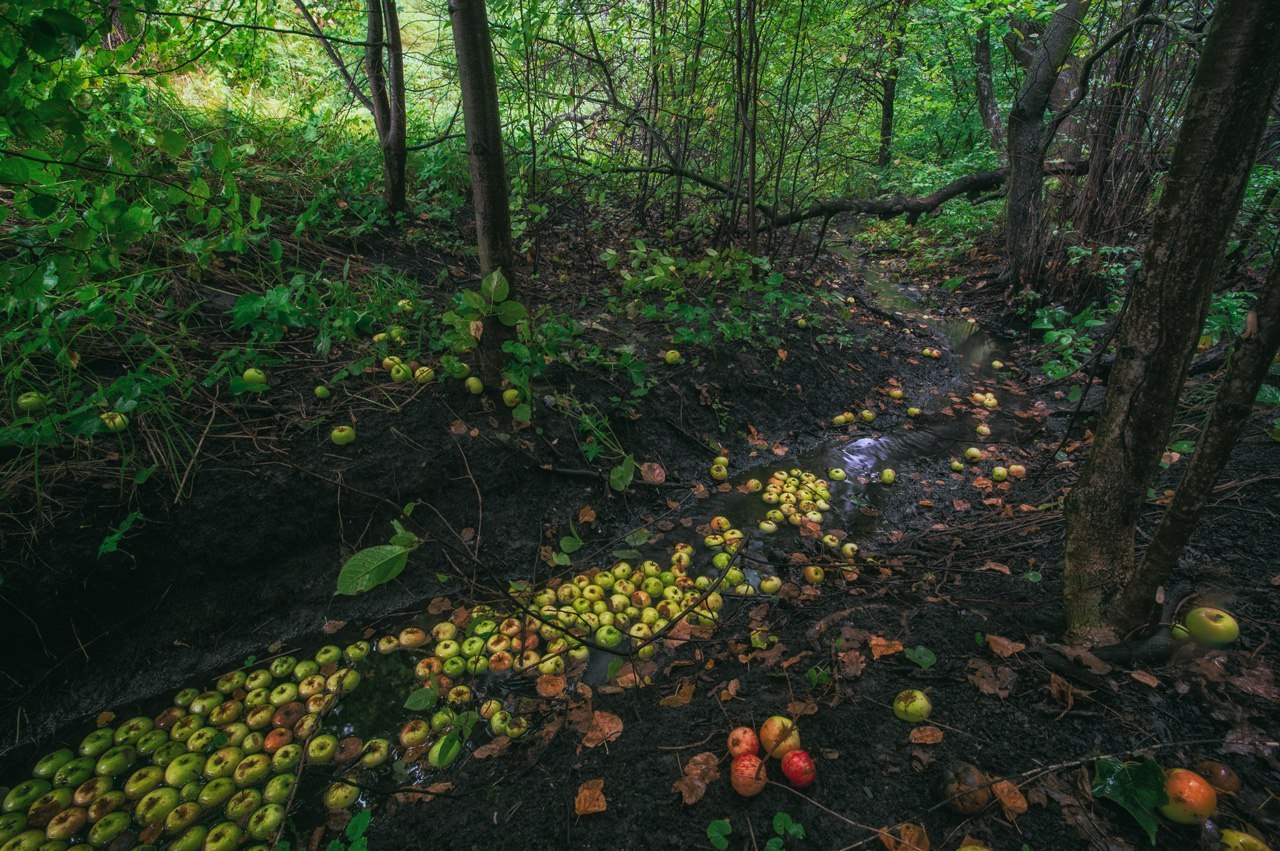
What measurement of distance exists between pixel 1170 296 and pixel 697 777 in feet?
6.33

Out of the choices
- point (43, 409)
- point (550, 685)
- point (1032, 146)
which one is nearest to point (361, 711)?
point (550, 685)

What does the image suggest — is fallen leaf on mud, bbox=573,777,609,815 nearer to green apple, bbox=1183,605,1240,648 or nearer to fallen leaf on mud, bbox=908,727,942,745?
fallen leaf on mud, bbox=908,727,942,745

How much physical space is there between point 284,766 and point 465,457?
1.55 metres

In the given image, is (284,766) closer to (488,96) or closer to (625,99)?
(488,96)

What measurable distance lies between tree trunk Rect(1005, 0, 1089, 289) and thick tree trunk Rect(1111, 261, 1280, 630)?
5.92m

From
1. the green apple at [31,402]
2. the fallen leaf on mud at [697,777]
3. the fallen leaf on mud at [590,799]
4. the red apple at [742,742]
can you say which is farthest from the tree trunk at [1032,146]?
the green apple at [31,402]

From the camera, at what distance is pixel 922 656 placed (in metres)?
1.90

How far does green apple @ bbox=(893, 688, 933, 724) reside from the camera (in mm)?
1662

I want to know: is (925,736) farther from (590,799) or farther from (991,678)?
Result: (590,799)

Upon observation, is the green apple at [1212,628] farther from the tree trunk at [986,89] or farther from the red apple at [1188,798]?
the tree trunk at [986,89]

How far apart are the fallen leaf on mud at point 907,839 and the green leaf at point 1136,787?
453 millimetres

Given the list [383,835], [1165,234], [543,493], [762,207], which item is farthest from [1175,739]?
[762,207]

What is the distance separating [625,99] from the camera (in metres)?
6.04

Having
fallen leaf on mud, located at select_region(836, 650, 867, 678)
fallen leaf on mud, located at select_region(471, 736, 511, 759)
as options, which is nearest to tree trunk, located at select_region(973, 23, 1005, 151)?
fallen leaf on mud, located at select_region(836, 650, 867, 678)
